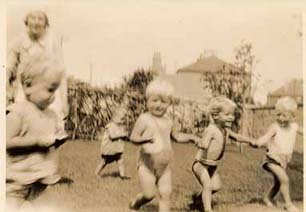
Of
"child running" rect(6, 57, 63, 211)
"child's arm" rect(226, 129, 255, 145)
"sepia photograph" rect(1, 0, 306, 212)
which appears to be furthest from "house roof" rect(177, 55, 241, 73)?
"child running" rect(6, 57, 63, 211)

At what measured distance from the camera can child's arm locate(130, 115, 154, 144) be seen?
0.96 meters

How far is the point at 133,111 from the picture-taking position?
37.9 inches

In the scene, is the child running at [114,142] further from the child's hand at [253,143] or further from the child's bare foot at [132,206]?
the child's hand at [253,143]

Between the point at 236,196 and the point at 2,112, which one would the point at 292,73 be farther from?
the point at 2,112

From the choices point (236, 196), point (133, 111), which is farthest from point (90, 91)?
point (236, 196)

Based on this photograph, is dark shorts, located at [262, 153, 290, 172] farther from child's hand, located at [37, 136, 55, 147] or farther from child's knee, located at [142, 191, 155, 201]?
child's hand, located at [37, 136, 55, 147]

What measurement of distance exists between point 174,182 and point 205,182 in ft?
0.16

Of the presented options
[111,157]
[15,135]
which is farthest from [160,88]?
[15,135]

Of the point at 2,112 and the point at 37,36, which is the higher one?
the point at 37,36

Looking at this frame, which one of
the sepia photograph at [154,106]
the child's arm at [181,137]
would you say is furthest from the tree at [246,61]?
the child's arm at [181,137]

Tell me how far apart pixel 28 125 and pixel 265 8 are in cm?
43

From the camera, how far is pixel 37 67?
0.95m

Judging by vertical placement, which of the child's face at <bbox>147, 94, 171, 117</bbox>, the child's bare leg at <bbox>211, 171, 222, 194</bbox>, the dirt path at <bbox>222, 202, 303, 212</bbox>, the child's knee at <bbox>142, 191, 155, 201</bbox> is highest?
the child's face at <bbox>147, 94, 171, 117</bbox>

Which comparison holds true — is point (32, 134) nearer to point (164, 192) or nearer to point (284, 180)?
point (164, 192)
